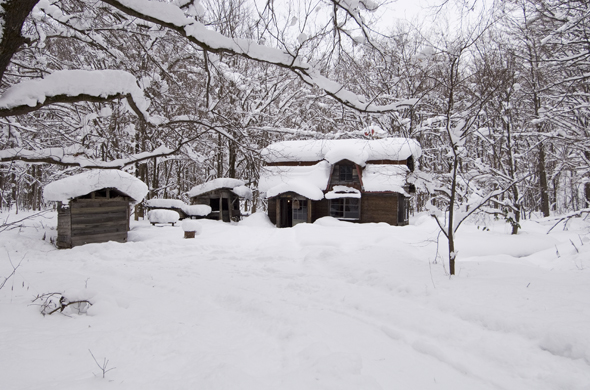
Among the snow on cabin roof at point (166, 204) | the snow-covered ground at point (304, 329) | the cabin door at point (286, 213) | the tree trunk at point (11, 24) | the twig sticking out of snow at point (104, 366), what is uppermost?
the tree trunk at point (11, 24)

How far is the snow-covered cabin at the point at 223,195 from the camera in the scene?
838 inches

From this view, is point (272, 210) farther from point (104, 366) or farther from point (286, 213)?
point (104, 366)

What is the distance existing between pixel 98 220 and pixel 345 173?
13.9 meters

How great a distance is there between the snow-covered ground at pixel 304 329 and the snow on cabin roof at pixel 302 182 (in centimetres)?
1287

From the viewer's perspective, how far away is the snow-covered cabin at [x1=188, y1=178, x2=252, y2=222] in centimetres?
2128

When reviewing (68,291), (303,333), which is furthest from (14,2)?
(303,333)

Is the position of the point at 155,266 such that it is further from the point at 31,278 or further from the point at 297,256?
the point at 297,256

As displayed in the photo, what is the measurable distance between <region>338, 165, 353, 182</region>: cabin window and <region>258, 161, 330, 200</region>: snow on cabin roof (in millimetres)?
834

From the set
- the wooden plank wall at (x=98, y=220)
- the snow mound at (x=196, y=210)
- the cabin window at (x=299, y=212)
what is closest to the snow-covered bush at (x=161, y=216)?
the wooden plank wall at (x=98, y=220)

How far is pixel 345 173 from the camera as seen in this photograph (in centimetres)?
2036

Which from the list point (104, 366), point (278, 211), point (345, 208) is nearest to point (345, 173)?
point (345, 208)

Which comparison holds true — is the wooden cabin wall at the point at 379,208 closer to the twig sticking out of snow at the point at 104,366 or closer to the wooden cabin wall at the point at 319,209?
the wooden cabin wall at the point at 319,209

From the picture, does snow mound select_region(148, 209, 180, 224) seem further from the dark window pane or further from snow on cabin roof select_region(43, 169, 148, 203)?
the dark window pane

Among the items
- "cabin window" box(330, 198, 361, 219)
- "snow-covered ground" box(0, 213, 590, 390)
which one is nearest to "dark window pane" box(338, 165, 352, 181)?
"cabin window" box(330, 198, 361, 219)
